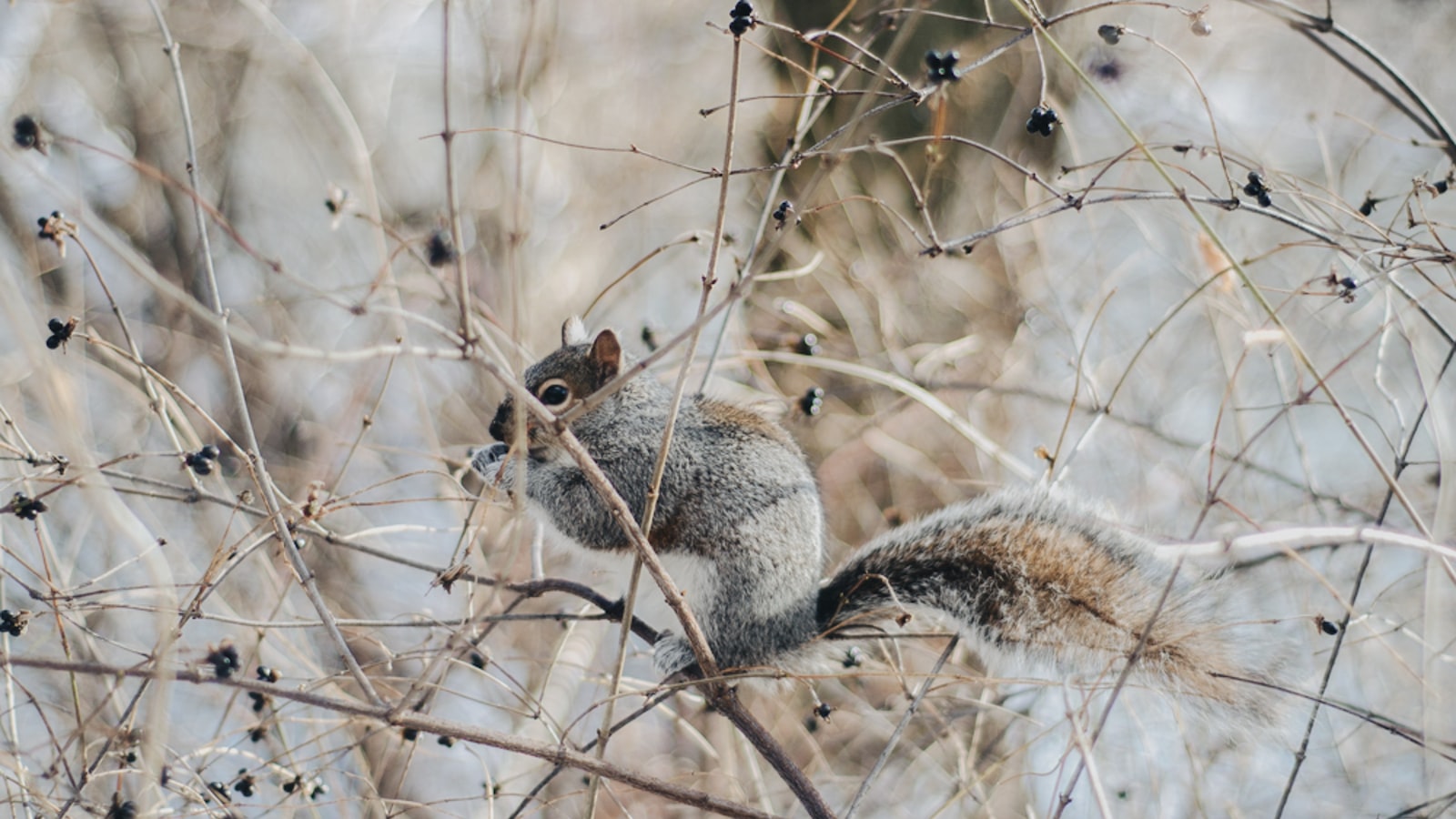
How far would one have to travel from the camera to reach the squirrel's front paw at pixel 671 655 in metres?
2.79

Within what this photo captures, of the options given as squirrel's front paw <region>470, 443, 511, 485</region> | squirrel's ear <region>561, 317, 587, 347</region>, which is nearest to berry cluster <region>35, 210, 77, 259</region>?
squirrel's front paw <region>470, 443, 511, 485</region>

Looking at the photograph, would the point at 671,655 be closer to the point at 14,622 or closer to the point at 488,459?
the point at 488,459

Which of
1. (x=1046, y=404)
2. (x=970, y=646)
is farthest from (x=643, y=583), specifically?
(x=1046, y=404)

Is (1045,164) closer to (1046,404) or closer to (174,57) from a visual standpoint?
(1046,404)

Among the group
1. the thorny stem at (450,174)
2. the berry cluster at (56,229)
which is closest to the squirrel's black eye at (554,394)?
the berry cluster at (56,229)

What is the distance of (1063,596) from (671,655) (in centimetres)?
101

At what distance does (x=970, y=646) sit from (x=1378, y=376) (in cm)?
105

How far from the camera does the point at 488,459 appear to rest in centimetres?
279

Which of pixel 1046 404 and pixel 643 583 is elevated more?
pixel 643 583

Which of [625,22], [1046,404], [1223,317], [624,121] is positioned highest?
[625,22]

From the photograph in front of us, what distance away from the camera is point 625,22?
6.31m

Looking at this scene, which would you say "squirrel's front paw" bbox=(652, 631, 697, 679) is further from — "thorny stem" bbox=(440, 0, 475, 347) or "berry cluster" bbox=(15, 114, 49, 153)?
"berry cluster" bbox=(15, 114, 49, 153)

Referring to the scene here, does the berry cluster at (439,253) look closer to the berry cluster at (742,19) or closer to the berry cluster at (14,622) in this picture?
the berry cluster at (742,19)

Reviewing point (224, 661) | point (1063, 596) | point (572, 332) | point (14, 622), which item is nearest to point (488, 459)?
point (572, 332)
